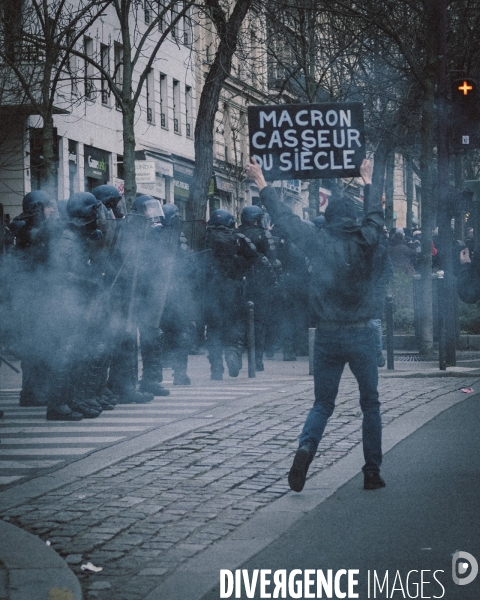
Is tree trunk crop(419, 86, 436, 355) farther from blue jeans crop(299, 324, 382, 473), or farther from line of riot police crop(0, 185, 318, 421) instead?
blue jeans crop(299, 324, 382, 473)

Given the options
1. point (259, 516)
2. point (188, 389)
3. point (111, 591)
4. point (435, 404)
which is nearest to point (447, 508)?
point (259, 516)

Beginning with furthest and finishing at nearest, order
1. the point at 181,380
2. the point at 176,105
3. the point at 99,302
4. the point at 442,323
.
Answer: 1. the point at 176,105
2. the point at 442,323
3. the point at 181,380
4. the point at 99,302

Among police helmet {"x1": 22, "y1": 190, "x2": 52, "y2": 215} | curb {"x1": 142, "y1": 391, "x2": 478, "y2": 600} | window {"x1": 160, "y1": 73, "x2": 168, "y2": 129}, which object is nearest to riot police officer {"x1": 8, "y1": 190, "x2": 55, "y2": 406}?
police helmet {"x1": 22, "y1": 190, "x2": 52, "y2": 215}

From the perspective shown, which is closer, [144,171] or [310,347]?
[310,347]

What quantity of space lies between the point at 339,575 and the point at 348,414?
6.01m

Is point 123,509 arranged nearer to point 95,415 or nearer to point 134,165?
point 95,415

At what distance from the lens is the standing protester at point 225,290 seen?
15.4m

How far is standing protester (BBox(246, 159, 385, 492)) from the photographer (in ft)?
24.7

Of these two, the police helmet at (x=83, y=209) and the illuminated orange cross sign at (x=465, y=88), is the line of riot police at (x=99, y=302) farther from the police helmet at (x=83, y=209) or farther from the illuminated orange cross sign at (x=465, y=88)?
the illuminated orange cross sign at (x=465, y=88)

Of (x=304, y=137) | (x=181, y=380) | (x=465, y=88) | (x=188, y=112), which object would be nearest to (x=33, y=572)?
(x=304, y=137)

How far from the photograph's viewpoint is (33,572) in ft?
17.9

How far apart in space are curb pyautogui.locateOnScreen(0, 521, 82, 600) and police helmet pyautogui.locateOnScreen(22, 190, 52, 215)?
19.1 ft

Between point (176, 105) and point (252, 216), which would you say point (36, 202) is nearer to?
point (252, 216)

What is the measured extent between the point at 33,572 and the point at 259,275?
11417 millimetres
